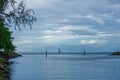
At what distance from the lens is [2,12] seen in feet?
96.8

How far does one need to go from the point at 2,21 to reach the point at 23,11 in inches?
77.2

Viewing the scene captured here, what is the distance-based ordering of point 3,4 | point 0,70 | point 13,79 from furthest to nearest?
1. point 0,70
2. point 13,79
3. point 3,4

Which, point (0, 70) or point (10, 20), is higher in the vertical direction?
point (10, 20)

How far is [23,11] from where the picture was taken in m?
30.3

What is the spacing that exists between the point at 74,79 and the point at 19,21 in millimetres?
42865

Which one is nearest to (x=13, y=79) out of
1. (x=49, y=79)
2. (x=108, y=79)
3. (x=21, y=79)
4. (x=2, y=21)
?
(x=21, y=79)

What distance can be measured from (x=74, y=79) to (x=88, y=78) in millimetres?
3251

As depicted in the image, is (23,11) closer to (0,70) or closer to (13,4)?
(13,4)

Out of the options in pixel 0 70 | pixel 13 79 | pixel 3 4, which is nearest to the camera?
pixel 3 4

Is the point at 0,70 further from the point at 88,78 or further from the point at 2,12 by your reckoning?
the point at 2,12

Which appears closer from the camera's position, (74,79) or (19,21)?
(19,21)

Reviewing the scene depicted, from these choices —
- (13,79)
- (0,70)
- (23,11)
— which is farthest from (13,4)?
(0,70)

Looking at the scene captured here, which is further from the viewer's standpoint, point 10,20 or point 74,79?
point 74,79

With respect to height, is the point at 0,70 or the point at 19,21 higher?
the point at 19,21
